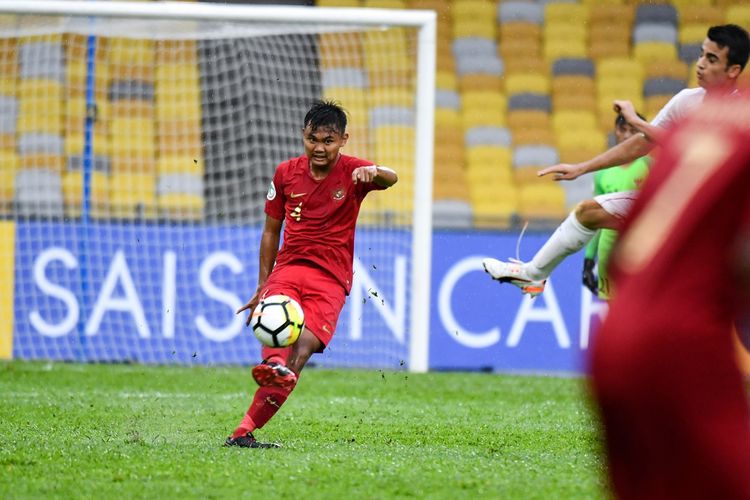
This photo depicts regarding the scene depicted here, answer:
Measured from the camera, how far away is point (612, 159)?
6.96 meters

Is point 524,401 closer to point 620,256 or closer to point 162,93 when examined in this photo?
point 162,93

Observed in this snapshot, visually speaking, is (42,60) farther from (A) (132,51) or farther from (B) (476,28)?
(B) (476,28)

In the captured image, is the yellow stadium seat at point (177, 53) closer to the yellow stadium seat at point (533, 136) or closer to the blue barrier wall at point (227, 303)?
the blue barrier wall at point (227, 303)

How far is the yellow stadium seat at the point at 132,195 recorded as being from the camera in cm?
1218

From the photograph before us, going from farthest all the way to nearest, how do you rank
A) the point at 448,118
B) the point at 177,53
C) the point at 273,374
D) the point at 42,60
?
the point at 448,118
the point at 177,53
the point at 42,60
the point at 273,374

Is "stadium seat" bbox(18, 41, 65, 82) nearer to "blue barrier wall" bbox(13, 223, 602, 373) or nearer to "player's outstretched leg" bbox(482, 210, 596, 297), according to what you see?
"blue barrier wall" bbox(13, 223, 602, 373)

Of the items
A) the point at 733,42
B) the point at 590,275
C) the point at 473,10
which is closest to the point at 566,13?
the point at 473,10

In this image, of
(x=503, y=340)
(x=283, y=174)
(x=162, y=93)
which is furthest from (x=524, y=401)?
(x=162, y=93)

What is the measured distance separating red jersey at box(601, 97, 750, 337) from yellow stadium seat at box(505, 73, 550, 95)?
13724 millimetres

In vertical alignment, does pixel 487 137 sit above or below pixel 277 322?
above

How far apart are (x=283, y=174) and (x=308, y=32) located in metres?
5.18

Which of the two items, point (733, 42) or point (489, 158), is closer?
point (733, 42)

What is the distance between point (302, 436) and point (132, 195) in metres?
6.20

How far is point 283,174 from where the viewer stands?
6973 mm
